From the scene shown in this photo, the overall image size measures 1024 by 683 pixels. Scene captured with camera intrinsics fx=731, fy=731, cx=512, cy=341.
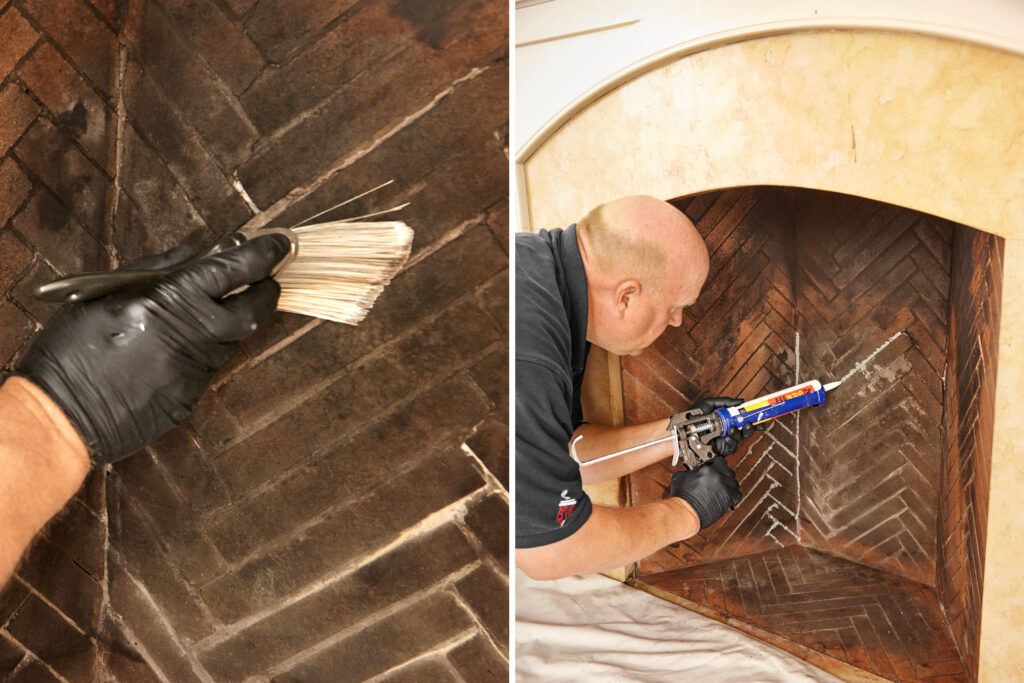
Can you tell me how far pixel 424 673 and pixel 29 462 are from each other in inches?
30.9

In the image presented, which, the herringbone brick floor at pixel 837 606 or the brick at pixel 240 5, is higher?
the brick at pixel 240 5

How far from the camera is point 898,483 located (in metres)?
1.00

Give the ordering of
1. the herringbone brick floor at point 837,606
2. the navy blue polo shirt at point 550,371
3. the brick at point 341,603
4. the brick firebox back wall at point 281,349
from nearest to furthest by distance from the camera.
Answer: the herringbone brick floor at point 837,606
the navy blue polo shirt at point 550,371
the brick firebox back wall at point 281,349
the brick at point 341,603

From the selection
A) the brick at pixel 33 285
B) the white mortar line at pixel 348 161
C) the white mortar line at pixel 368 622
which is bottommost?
the white mortar line at pixel 368 622

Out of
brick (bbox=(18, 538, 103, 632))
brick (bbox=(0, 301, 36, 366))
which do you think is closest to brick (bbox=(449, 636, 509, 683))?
brick (bbox=(18, 538, 103, 632))

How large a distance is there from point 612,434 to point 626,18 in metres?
0.55

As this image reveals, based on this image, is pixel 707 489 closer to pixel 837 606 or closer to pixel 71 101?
pixel 837 606

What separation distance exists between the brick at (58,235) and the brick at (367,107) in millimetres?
265

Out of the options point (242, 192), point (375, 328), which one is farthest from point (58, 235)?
point (375, 328)

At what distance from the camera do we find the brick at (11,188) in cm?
106

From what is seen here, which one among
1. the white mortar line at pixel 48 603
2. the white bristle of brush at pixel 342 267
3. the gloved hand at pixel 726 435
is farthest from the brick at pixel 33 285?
the gloved hand at pixel 726 435

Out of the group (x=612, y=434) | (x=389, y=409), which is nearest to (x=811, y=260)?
(x=612, y=434)

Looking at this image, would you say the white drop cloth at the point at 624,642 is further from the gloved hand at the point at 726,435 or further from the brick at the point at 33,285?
the brick at the point at 33,285

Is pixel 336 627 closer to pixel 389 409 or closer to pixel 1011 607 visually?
pixel 389 409
